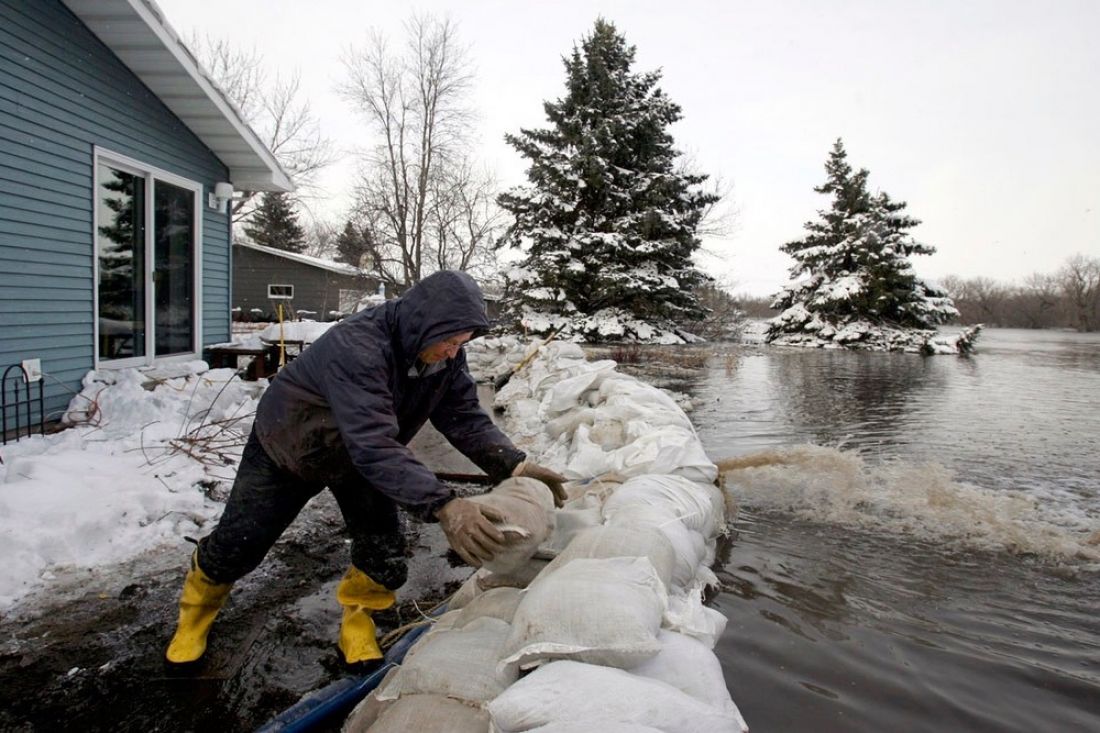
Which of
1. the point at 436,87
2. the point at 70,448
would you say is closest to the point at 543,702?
the point at 70,448

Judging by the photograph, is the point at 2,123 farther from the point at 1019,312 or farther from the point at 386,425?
the point at 1019,312

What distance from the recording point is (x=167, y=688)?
1.97m

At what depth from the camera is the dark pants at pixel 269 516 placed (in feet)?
6.60

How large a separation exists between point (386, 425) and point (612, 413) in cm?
318

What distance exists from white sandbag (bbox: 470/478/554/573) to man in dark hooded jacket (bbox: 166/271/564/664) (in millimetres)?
74

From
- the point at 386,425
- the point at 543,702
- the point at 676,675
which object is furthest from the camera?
the point at 386,425

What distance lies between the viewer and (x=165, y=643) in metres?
2.24

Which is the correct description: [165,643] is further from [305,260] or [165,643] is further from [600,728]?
[305,260]

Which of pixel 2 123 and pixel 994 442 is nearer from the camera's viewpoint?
pixel 2 123

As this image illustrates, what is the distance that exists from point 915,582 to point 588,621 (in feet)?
7.02

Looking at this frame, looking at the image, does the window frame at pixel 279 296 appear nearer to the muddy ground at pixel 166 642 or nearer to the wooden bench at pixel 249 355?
the wooden bench at pixel 249 355

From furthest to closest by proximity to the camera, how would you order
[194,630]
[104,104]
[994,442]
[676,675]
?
1. [994,442]
2. [104,104]
3. [194,630]
4. [676,675]

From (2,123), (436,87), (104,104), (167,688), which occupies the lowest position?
(167,688)

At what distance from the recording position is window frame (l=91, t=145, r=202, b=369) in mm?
5438
